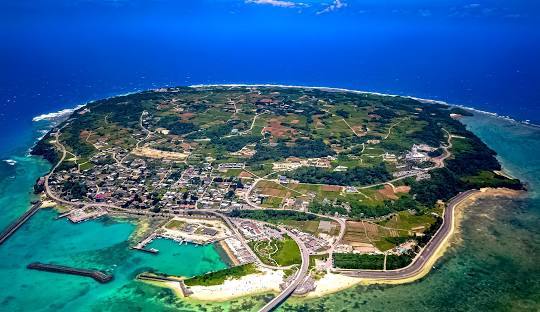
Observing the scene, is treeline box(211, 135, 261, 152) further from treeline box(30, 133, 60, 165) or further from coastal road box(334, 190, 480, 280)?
coastal road box(334, 190, 480, 280)

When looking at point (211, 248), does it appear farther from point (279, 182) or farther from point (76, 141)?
point (76, 141)

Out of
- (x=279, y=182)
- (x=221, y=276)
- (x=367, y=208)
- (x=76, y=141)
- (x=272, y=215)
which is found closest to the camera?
(x=221, y=276)

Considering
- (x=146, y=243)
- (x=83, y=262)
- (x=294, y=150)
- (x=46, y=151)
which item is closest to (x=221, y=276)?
(x=146, y=243)

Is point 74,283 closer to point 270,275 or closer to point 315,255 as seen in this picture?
point 270,275

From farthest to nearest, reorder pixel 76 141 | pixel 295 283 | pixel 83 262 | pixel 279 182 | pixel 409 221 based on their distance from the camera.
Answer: pixel 76 141, pixel 279 182, pixel 409 221, pixel 83 262, pixel 295 283

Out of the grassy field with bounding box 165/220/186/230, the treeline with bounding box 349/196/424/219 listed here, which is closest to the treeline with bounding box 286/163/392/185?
the treeline with bounding box 349/196/424/219

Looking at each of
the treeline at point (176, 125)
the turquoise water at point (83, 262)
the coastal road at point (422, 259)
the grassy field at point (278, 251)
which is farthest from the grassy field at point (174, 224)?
the treeline at point (176, 125)

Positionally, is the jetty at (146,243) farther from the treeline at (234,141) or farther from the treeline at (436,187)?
the treeline at (436,187)
